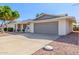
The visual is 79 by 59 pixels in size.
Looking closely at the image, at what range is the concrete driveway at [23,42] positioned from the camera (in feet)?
22.3

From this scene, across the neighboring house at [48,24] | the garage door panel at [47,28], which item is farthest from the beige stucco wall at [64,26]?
the garage door panel at [47,28]

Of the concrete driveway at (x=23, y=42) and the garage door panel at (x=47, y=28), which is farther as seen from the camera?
the garage door panel at (x=47, y=28)

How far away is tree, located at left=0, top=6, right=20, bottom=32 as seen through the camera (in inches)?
272

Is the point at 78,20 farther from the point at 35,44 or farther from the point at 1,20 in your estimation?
the point at 1,20

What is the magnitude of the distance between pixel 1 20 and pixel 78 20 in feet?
10.5

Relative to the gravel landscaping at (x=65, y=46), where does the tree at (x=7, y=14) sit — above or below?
above

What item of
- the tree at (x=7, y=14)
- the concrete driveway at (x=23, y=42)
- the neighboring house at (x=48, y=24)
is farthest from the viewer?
the neighboring house at (x=48, y=24)

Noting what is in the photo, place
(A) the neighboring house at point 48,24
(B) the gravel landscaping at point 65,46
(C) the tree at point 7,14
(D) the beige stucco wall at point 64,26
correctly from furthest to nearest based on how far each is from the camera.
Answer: (D) the beige stucco wall at point 64,26 < (A) the neighboring house at point 48,24 < (C) the tree at point 7,14 < (B) the gravel landscaping at point 65,46

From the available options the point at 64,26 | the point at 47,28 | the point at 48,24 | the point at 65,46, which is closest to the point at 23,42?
the point at 47,28

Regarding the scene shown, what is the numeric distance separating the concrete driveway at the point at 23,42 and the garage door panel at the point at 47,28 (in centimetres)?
26

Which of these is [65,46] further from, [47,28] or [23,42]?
[23,42]

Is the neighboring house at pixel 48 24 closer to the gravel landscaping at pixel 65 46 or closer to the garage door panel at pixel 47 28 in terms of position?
the garage door panel at pixel 47 28

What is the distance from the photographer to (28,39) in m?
7.35
